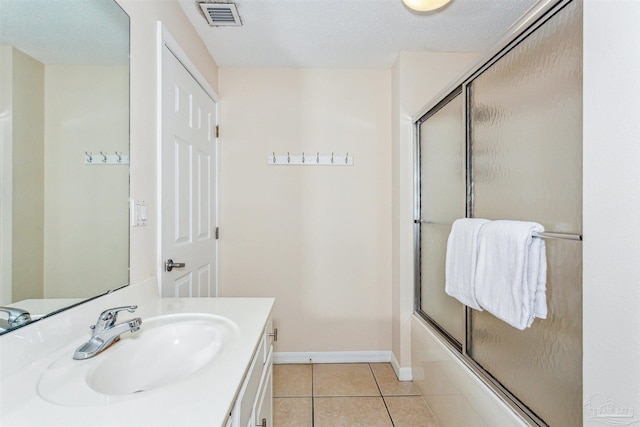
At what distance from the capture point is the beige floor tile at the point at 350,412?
1.75 meters

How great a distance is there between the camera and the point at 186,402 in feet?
1.98

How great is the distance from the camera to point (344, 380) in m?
2.18

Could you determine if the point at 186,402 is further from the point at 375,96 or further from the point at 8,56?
the point at 375,96

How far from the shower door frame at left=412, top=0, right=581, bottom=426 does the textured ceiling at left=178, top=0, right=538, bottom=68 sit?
0.35 m

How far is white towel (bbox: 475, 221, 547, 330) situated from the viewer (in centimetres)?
102

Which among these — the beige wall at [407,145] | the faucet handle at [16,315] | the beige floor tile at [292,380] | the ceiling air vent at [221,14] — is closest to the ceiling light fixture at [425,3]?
the beige wall at [407,145]

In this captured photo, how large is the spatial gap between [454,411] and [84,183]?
1861mm

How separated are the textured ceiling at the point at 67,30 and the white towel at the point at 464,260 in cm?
157

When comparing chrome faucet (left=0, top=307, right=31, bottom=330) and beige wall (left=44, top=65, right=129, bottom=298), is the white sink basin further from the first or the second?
beige wall (left=44, top=65, right=129, bottom=298)

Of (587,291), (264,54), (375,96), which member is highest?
(264,54)

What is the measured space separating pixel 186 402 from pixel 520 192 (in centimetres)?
129

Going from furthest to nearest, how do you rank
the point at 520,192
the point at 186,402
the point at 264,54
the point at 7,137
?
the point at 264,54
the point at 520,192
the point at 7,137
the point at 186,402

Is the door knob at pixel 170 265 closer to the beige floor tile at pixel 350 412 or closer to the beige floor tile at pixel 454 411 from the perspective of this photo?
the beige floor tile at pixel 350 412

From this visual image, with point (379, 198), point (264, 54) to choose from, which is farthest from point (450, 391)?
point (264, 54)
